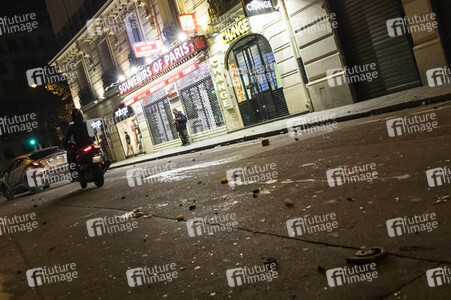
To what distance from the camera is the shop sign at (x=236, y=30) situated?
634 inches

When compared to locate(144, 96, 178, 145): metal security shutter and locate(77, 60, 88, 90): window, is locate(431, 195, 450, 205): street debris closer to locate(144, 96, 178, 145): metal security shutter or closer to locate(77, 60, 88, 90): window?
locate(144, 96, 178, 145): metal security shutter

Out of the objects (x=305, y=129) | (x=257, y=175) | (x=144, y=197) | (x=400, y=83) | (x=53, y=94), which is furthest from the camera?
(x=53, y=94)

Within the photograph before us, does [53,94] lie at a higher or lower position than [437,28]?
higher

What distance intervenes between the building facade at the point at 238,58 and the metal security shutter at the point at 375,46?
0.03m

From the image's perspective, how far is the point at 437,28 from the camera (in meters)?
10.4

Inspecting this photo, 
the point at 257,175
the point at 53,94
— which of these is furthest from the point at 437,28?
the point at 53,94

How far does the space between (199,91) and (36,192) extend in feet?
30.5

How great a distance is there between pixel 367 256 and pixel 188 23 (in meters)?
17.4

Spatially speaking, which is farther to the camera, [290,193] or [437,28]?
[437,28]

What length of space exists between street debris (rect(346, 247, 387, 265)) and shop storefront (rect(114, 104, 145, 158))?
82.1 ft

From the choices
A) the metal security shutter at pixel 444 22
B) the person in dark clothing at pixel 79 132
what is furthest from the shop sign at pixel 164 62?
the metal security shutter at pixel 444 22

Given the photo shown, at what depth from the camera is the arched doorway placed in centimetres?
1603

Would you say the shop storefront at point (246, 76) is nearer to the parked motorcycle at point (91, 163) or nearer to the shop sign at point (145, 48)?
the shop sign at point (145, 48)

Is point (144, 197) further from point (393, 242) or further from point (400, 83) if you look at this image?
point (400, 83)
